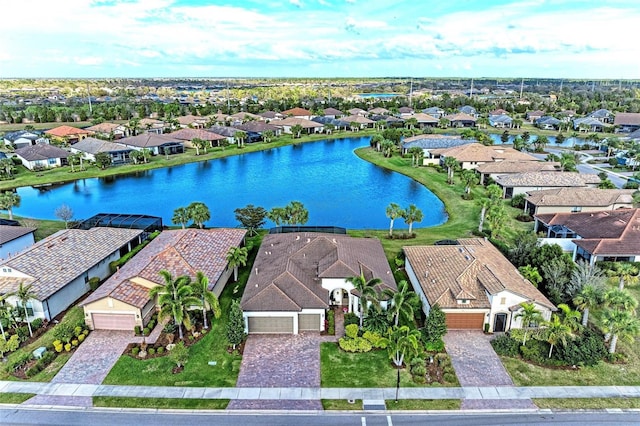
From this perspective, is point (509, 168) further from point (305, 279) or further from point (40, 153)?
point (40, 153)

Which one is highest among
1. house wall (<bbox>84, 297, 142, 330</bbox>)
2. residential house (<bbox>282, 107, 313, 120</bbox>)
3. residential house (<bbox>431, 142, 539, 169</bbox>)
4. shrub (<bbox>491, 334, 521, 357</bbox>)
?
residential house (<bbox>282, 107, 313, 120</bbox>)

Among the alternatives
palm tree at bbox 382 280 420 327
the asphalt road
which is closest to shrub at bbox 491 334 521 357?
the asphalt road

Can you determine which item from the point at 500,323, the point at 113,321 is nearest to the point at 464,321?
the point at 500,323

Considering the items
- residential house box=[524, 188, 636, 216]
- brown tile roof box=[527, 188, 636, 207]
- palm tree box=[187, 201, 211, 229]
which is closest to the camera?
palm tree box=[187, 201, 211, 229]

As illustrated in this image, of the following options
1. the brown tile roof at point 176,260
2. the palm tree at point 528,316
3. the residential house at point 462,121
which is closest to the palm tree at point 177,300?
the brown tile roof at point 176,260

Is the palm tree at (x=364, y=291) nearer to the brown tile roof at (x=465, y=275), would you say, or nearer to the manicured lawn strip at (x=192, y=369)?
the brown tile roof at (x=465, y=275)

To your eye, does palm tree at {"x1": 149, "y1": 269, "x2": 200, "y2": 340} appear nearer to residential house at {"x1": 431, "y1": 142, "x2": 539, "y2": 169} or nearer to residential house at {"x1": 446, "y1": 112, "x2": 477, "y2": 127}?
residential house at {"x1": 431, "y1": 142, "x2": 539, "y2": 169}
